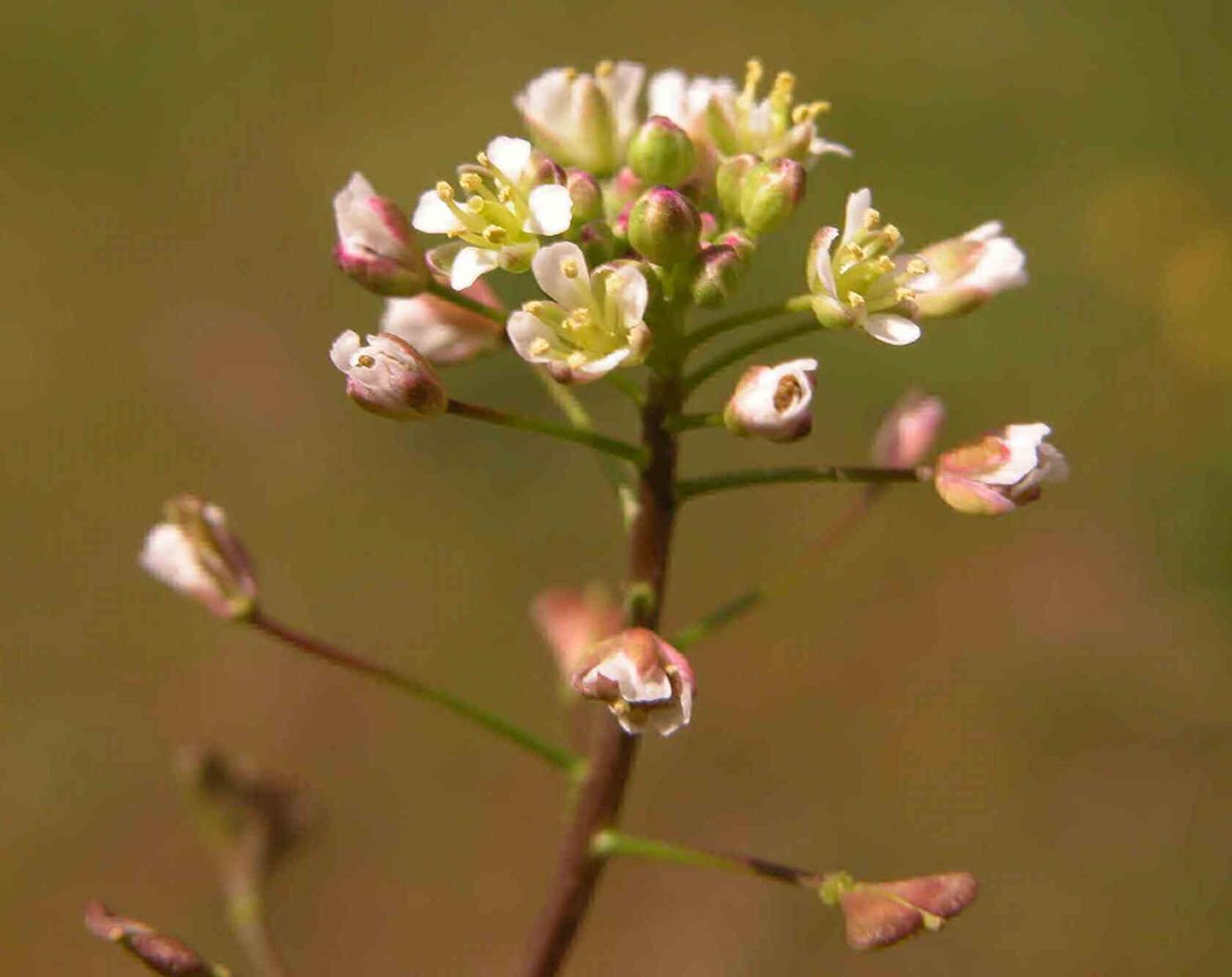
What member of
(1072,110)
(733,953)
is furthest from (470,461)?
(1072,110)

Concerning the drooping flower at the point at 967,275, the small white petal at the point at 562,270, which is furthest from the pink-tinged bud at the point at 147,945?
the drooping flower at the point at 967,275

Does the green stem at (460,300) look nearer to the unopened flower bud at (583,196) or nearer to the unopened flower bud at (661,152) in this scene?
the unopened flower bud at (583,196)

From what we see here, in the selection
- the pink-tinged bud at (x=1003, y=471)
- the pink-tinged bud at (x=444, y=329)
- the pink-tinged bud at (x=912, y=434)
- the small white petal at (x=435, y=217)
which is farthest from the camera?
the pink-tinged bud at (x=912, y=434)

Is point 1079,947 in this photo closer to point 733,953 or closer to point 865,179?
point 733,953

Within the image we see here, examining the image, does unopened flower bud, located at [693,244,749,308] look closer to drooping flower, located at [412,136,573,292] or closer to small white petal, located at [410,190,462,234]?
drooping flower, located at [412,136,573,292]

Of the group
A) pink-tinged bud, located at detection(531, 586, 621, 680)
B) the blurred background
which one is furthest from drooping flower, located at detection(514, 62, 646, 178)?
the blurred background

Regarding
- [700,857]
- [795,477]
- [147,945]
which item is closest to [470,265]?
[795,477]
